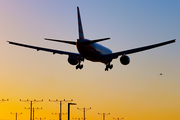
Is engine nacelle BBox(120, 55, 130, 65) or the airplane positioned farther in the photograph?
engine nacelle BBox(120, 55, 130, 65)

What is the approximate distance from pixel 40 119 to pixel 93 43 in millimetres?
93537

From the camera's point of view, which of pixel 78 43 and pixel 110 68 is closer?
pixel 78 43

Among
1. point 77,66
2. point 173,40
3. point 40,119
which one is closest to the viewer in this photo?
point 173,40

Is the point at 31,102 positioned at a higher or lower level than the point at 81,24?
lower

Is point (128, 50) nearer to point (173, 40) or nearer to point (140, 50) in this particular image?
point (140, 50)

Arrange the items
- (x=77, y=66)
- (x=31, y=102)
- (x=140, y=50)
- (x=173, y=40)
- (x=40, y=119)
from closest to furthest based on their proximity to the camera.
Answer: (x=173, y=40) < (x=140, y=50) < (x=77, y=66) < (x=31, y=102) < (x=40, y=119)

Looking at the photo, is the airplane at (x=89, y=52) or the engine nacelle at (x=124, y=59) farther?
the engine nacelle at (x=124, y=59)

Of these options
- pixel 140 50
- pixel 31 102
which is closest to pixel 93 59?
pixel 140 50

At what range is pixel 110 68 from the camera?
104 m

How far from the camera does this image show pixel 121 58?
9762cm

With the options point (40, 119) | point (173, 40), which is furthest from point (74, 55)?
point (40, 119)

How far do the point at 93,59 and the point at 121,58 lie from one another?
17.2 ft

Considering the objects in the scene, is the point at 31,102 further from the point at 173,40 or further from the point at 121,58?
the point at 173,40

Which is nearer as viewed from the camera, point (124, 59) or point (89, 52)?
point (89, 52)
